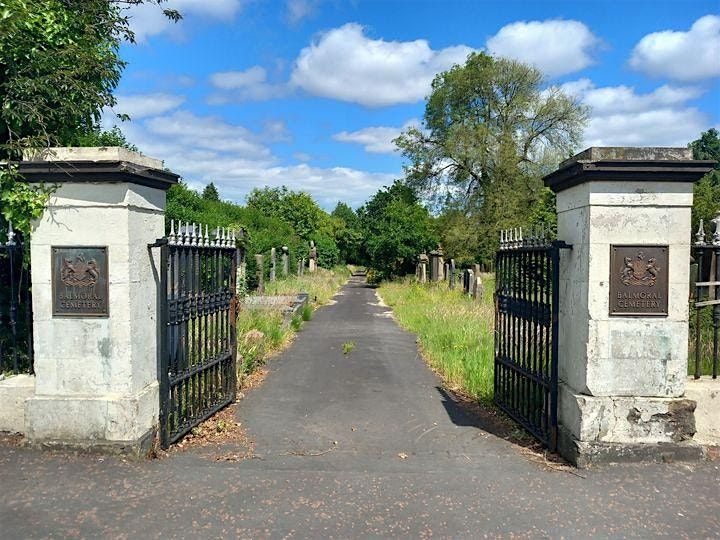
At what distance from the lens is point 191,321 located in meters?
5.45

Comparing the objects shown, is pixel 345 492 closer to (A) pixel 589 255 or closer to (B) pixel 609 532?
(B) pixel 609 532

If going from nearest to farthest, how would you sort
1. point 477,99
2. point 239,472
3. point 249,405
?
point 239,472 → point 249,405 → point 477,99

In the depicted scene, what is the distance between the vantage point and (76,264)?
4594mm

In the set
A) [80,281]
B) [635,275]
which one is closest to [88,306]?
[80,281]

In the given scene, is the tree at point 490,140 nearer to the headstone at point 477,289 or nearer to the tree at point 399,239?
the tree at point 399,239

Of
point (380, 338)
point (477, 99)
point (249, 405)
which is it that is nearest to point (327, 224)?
point (477, 99)

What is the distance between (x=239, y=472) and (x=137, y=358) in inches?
51.7

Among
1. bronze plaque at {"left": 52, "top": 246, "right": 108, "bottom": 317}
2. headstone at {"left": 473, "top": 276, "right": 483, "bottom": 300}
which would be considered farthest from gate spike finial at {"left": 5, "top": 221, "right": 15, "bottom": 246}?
headstone at {"left": 473, "top": 276, "right": 483, "bottom": 300}

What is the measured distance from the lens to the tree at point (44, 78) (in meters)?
4.87

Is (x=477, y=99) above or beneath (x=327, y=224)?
above

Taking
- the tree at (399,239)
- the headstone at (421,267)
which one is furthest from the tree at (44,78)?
the tree at (399,239)

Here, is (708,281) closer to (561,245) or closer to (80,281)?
(561,245)

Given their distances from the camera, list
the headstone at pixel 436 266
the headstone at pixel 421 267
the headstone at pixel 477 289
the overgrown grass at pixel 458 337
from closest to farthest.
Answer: the overgrown grass at pixel 458 337, the headstone at pixel 477 289, the headstone at pixel 436 266, the headstone at pixel 421 267

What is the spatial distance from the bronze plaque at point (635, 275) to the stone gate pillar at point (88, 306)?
406 cm
